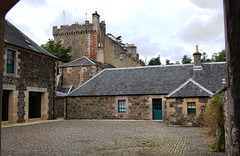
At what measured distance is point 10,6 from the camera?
167 inches

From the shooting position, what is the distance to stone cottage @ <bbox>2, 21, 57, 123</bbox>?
15328mm

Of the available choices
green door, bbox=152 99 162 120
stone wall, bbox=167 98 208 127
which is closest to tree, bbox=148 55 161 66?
green door, bbox=152 99 162 120

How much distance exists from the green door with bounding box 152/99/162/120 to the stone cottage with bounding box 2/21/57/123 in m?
7.71

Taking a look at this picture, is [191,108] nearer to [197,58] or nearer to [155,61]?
[197,58]

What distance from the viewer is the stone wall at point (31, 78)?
15805mm

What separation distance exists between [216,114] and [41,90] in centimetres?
1382

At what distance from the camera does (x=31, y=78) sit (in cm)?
1705

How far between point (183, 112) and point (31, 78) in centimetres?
1022

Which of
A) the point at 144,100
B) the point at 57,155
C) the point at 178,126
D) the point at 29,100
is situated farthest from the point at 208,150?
the point at 29,100

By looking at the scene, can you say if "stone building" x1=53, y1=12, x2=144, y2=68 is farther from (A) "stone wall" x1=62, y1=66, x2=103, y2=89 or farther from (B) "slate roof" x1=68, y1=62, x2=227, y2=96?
(B) "slate roof" x1=68, y1=62, x2=227, y2=96

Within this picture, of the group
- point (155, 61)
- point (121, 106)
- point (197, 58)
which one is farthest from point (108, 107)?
point (155, 61)

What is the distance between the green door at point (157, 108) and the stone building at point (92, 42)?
15.1m

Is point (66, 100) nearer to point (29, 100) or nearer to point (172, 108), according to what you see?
point (29, 100)

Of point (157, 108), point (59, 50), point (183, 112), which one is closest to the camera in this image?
point (183, 112)
